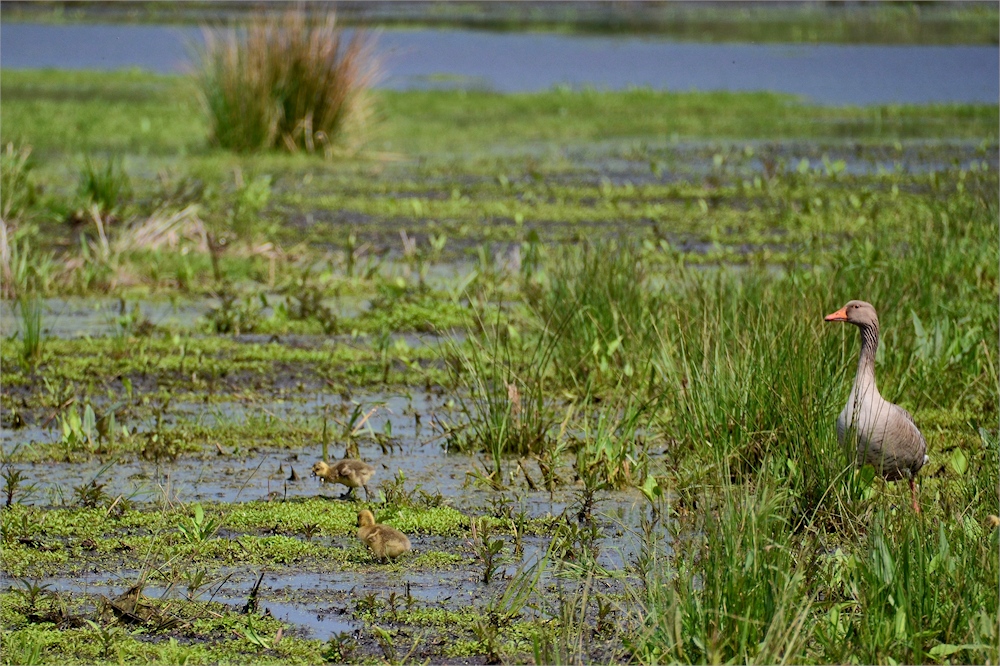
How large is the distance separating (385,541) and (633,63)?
36.1m

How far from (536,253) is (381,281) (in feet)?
4.17

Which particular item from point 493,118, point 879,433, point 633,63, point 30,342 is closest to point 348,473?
point 879,433

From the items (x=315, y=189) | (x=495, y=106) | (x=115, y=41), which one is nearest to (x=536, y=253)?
(x=315, y=189)

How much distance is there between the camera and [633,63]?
131 ft

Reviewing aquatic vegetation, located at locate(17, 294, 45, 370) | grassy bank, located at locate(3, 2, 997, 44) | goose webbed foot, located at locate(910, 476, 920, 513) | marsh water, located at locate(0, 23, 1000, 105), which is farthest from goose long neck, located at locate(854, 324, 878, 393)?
grassy bank, located at locate(3, 2, 997, 44)

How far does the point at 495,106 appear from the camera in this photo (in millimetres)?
25750

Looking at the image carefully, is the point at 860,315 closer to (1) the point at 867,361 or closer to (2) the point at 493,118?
(1) the point at 867,361

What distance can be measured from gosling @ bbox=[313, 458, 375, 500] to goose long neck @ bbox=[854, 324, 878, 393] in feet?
6.31

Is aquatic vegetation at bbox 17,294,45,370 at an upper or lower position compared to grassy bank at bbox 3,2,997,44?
lower

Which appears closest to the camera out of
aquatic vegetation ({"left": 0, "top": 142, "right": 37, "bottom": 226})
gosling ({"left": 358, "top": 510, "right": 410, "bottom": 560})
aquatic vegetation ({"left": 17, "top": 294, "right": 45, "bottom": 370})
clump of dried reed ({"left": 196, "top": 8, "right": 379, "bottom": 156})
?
gosling ({"left": 358, "top": 510, "right": 410, "bottom": 560})

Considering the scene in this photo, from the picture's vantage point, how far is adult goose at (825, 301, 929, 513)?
5.07 metres

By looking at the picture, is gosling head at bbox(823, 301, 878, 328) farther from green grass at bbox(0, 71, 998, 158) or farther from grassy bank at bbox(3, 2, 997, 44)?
grassy bank at bbox(3, 2, 997, 44)

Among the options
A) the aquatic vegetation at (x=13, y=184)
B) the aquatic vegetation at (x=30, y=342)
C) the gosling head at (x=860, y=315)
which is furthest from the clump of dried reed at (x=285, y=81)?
the gosling head at (x=860, y=315)

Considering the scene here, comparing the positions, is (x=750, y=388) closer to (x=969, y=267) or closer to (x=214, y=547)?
(x=214, y=547)
